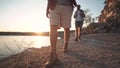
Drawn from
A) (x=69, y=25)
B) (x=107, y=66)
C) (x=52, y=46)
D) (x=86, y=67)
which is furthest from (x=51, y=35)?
(x=107, y=66)

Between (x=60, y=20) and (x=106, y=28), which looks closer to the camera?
(x=60, y=20)

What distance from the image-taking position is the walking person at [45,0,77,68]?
239 inches

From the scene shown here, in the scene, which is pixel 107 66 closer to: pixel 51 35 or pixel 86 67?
pixel 86 67

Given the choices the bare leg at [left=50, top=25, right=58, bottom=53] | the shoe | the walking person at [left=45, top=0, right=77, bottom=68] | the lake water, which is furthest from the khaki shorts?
the lake water

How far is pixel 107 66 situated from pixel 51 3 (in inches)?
86.7

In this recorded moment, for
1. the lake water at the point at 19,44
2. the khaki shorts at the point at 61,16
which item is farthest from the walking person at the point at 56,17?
the lake water at the point at 19,44

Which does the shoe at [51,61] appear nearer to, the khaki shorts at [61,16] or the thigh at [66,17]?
the khaki shorts at [61,16]

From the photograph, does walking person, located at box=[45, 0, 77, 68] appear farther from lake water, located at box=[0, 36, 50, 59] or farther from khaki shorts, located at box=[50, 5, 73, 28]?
lake water, located at box=[0, 36, 50, 59]

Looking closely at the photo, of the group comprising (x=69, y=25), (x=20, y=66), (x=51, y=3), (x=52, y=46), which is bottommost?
(x=20, y=66)

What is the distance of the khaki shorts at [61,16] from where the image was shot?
241 inches

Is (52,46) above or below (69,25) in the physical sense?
below

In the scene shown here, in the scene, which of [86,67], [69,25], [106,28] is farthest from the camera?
[106,28]

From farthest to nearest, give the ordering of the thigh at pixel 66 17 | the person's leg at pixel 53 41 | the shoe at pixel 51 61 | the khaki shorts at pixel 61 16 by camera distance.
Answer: the thigh at pixel 66 17 < the khaki shorts at pixel 61 16 < the person's leg at pixel 53 41 < the shoe at pixel 51 61

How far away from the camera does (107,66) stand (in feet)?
19.1
